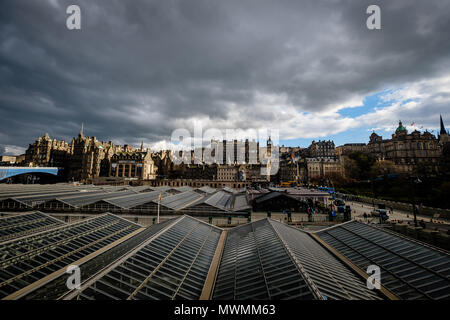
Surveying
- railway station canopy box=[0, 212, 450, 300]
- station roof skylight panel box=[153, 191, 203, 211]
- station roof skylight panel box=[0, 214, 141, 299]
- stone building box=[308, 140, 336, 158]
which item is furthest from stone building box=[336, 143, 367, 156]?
station roof skylight panel box=[0, 214, 141, 299]

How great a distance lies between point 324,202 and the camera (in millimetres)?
40906

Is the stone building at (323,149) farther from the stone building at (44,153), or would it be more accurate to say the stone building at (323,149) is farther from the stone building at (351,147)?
the stone building at (44,153)

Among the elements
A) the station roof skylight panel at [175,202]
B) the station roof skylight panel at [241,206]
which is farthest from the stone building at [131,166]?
the station roof skylight panel at [241,206]

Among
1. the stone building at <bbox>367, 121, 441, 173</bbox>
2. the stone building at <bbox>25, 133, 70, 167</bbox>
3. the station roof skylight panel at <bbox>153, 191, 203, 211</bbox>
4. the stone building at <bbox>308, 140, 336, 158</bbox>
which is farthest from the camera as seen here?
the stone building at <bbox>308, 140, 336, 158</bbox>

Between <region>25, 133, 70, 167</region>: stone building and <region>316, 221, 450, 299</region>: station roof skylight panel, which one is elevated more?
<region>25, 133, 70, 167</region>: stone building

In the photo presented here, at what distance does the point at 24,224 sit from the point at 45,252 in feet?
24.9

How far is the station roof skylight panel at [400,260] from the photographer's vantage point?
7.97 metres

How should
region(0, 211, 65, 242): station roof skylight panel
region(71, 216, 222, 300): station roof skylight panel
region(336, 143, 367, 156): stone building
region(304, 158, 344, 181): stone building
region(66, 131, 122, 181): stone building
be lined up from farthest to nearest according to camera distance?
1. region(336, 143, 367, 156): stone building
2. region(66, 131, 122, 181): stone building
3. region(304, 158, 344, 181): stone building
4. region(0, 211, 65, 242): station roof skylight panel
5. region(71, 216, 222, 300): station roof skylight panel

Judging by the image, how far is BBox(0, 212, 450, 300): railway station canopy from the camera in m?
6.55

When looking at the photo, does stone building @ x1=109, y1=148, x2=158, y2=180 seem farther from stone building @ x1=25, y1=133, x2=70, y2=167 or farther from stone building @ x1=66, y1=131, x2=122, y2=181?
stone building @ x1=25, y1=133, x2=70, y2=167

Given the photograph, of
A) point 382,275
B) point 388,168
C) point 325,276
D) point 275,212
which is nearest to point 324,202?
point 275,212

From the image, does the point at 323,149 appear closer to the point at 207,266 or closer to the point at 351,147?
the point at 351,147

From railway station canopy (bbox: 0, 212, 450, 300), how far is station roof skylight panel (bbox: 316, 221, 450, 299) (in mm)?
36

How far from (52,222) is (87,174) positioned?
4408 inches
